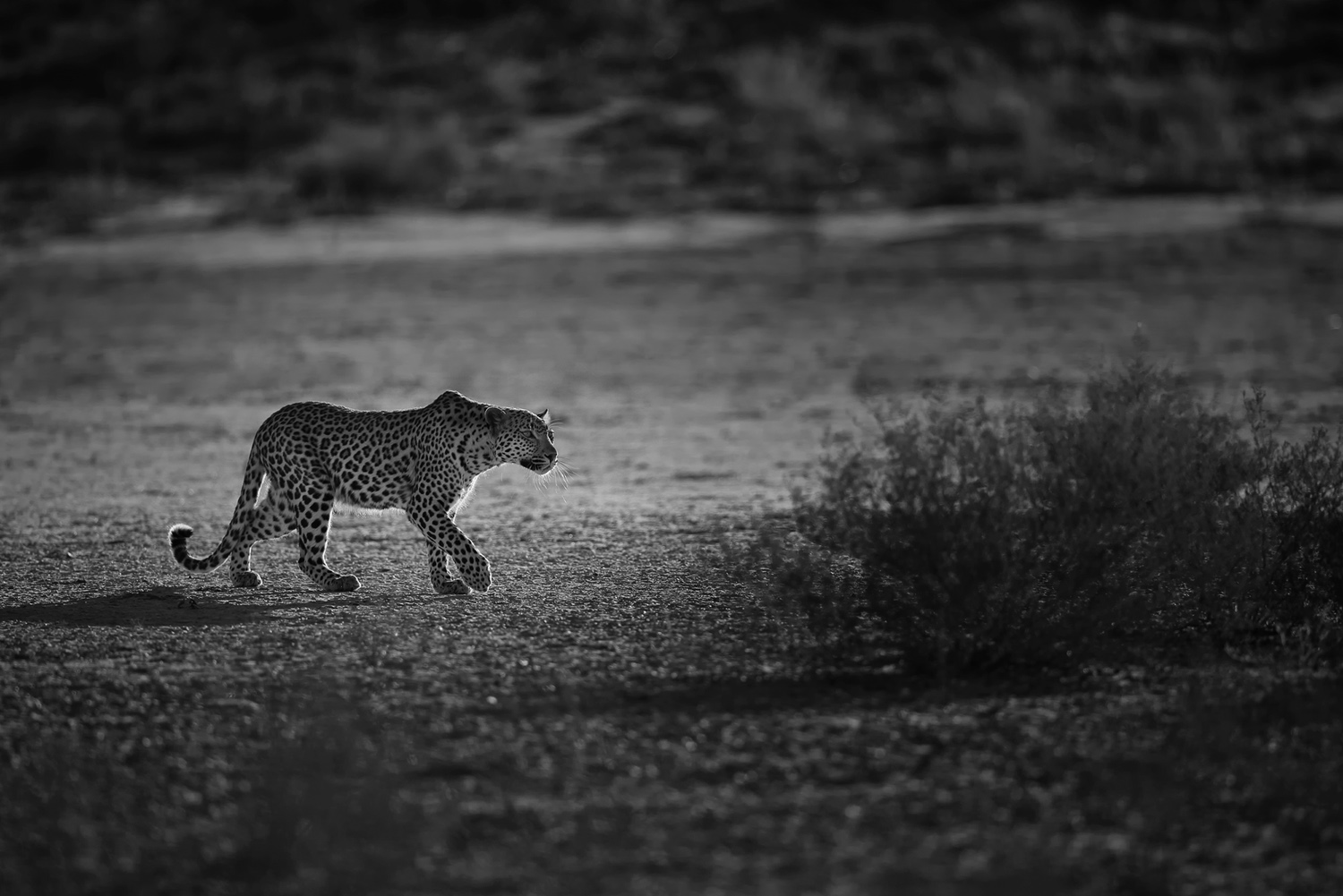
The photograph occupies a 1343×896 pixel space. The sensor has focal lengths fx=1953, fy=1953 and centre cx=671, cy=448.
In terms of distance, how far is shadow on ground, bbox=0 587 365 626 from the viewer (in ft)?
29.7

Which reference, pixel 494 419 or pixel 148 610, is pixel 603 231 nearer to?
pixel 494 419

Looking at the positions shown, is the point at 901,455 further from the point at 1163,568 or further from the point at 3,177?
the point at 3,177

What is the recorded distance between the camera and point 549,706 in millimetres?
7633

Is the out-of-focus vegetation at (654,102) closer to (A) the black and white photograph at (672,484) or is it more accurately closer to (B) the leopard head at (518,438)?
(A) the black and white photograph at (672,484)

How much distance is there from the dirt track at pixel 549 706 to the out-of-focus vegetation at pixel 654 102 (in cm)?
964

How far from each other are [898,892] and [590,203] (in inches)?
838

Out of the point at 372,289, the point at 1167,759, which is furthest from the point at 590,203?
the point at 1167,759

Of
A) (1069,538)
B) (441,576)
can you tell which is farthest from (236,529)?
(1069,538)

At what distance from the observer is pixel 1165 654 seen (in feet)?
28.2

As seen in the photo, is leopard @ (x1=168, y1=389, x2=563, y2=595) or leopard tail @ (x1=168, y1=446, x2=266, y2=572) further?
leopard tail @ (x1=168, y1=446, x2=266, y2=572)

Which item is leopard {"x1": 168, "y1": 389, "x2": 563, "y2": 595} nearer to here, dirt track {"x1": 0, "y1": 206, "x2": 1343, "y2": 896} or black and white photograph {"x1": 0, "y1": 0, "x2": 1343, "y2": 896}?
black and white photograph {"x1": 0, "y1": 0, "x2": 1343, "y2": 896}

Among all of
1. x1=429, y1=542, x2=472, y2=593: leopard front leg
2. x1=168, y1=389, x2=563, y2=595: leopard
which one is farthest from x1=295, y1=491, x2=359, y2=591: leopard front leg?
x1=429, y1=542, x2=472, y2=593: leopard front leg

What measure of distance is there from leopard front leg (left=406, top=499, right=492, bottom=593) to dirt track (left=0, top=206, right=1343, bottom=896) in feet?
0.41

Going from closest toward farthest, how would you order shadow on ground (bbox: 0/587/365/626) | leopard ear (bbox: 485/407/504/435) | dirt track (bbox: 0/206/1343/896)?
dirt track (bbox: 0/206/1343/896), shadow on ground (bbox: 0/587/365/626), leopard ear (bbox: 485/407/504/435)
